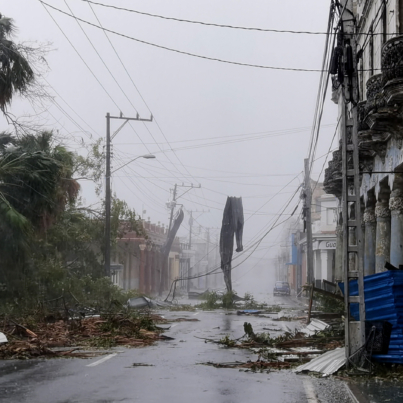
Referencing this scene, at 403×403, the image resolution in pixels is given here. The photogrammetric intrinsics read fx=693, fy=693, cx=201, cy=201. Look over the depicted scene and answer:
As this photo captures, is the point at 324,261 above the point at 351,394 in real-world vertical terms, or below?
above

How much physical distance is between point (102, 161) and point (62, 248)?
7.99 metres

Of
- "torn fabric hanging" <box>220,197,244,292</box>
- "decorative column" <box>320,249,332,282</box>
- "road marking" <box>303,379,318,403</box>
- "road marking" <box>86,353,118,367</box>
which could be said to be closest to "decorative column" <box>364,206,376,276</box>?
"road marking" <box>86,353,118,367</box>

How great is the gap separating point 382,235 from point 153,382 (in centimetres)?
1414

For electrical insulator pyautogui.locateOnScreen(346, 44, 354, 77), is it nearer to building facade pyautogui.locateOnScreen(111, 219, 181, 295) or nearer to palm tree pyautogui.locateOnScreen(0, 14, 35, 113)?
palm tree pyautogui.locateOnScreen(0, 14, 35, 113)

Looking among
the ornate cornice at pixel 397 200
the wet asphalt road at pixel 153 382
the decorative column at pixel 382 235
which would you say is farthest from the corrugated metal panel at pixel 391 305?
the decorative column at pixel 382 235

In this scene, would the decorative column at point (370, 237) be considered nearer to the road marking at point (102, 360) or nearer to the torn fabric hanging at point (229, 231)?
the road marking at point (102, 360)

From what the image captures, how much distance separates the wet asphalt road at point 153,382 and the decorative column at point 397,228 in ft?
23.0

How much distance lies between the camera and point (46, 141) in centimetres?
2570

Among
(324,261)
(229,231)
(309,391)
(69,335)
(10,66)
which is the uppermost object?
(10,66)

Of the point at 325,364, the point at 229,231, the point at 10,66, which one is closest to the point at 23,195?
the point at 10,66

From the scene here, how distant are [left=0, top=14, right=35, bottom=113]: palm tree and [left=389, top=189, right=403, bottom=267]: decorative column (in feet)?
37.6

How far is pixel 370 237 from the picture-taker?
85.6 feet

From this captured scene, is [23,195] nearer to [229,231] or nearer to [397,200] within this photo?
[397,200]

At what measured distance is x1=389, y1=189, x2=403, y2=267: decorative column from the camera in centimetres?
1980
